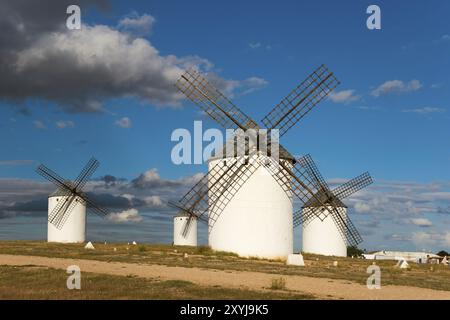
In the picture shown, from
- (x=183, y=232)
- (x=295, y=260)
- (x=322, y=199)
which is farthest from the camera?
(x=183, y=232)

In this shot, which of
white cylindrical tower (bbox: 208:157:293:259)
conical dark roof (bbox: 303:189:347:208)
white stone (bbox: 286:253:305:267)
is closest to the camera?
white stone (bbox: 286:253:305:267)

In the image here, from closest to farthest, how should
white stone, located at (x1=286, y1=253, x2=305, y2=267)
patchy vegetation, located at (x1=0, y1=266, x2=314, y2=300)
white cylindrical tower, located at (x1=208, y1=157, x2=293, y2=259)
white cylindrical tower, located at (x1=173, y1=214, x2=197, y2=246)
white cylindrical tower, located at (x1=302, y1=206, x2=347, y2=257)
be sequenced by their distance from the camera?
patchy vegetation, located at (x1=0, y1=266, x2=314, y2=300), white stone, located at (x1=286, y1=253, x2=305, y2=267), white cylindrical tower, located at (x1=208, y1=157, x2=293, y2=259), white cylindrical tower, located at (x1=302, y1=206, x2=347, y2=257), white cylindrical tower, located at (x1=173, y1=214, x2=197, y2=246)

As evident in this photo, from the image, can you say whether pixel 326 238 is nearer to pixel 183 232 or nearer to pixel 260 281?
pixel 183 232

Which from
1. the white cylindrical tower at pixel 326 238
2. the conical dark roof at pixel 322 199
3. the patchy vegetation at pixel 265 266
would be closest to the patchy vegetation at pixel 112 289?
the patchy vegetation at pixel 265 266

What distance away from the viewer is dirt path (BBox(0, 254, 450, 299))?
63.1ft

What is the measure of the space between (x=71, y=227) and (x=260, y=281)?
50.2 m

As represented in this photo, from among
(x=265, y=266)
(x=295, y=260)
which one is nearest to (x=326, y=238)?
(x=295, y=260)

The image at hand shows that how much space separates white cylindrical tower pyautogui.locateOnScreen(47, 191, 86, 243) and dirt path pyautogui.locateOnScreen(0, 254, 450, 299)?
135 ft

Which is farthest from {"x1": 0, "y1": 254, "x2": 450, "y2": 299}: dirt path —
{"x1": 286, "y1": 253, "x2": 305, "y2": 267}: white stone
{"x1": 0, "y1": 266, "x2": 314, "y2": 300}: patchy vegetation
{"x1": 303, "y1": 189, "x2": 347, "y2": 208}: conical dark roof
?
{"x1": 303, "y1": 189, "x2": 347, "y2": 208}: conical dark roof

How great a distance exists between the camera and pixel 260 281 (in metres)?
22.3

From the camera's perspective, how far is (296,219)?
174 ft

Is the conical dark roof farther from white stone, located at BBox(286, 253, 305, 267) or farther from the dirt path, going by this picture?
the dirt path
